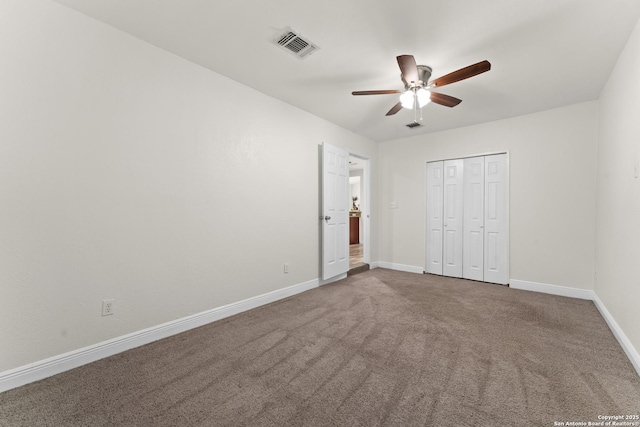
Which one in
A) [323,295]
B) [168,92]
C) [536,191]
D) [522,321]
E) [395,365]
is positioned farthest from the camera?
[536,191]

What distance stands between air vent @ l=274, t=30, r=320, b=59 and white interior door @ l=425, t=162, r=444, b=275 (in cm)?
337

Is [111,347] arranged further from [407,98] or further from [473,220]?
[473,220]

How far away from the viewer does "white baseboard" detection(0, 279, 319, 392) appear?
1767 millimetres

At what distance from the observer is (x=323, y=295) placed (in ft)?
12.1

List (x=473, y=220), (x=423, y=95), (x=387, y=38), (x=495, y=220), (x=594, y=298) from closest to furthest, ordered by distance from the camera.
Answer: (x=387, y=38) → (x=423, y=95) → (x=594, y=298) → (x=495, y=220) → (x=473, y=220)

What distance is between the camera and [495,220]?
170 inches

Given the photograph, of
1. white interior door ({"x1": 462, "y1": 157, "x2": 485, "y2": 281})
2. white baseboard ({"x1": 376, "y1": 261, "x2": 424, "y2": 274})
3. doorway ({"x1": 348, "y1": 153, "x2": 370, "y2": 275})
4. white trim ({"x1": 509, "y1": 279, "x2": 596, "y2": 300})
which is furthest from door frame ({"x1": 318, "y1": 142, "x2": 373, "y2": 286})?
white trim ({"x1": 509, "y1": 279, "x2": 596, "y2": 300})

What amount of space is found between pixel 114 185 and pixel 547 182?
520 cm

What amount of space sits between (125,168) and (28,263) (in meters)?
0.90

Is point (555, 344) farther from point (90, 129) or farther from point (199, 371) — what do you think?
point (90, 129)

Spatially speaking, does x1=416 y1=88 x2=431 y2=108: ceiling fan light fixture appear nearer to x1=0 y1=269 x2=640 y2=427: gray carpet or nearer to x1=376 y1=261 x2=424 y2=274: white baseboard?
x1=0 y1=269 x2=640 y2=427: gray carpet

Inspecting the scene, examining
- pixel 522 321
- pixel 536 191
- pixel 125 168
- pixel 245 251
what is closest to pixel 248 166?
pixel 245 251

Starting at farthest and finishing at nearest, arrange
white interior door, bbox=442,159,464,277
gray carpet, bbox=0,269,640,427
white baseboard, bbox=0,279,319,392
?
1. white interior door, bbox=442,159,464,277
2. white baseboard, bbox=0,279,319,392
3. gray carpet, bbox=0,269,640,427

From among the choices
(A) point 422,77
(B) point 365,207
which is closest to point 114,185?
(A) point 422,77
